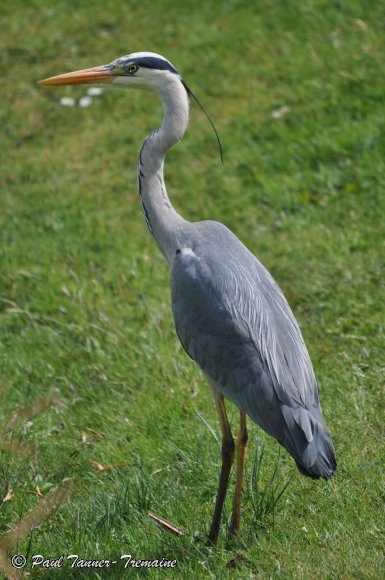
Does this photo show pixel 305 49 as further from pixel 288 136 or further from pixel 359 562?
pixel 359 562

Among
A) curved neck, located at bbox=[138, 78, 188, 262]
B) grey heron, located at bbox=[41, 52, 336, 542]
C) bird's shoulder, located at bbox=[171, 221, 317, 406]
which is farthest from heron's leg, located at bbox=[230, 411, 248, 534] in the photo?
curved neck, located at bbox=[138, 78, 188, 262]

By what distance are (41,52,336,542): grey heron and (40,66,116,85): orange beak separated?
0.70 feet

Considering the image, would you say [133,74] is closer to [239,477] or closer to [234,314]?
[234,314]

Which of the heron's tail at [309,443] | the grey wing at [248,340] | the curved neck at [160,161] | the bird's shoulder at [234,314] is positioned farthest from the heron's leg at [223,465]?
the curved neck at [160,161]

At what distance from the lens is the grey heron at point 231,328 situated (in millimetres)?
3926

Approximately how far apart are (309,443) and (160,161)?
1634 mm

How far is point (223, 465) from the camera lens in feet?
13.9

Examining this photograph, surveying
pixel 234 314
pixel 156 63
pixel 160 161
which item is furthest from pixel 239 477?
pixel 156 63

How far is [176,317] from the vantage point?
14.4 ft

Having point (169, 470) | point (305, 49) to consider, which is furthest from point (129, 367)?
point (305, 49)

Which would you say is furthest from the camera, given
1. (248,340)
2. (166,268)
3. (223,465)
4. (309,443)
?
(166,268)

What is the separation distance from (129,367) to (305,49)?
13.6 ft

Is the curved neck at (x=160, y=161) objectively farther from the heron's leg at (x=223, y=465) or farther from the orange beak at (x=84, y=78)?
the heron's leg at (x=223, y=465)

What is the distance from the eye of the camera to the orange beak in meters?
4.75
